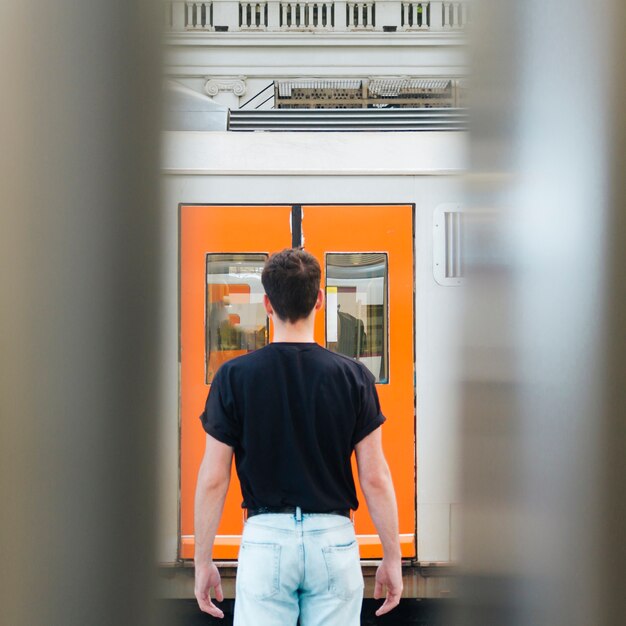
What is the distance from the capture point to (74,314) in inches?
17.2

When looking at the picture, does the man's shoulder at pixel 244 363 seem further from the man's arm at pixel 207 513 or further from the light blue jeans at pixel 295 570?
the light blue jeans at pixel 295 570

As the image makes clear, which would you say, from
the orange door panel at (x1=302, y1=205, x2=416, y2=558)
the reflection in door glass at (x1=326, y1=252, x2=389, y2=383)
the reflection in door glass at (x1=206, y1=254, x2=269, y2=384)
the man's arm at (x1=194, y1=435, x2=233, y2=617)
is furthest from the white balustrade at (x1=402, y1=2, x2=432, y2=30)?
the man's arm at (x1=194, y1=435, x2=233, y2=617)

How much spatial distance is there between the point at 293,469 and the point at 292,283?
1.51 ft

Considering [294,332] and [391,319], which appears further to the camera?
[391,319]

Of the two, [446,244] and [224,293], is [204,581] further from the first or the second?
[446,244]

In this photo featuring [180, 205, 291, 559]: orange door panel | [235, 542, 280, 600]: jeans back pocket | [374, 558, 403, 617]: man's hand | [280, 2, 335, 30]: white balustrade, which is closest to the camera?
[235, 542, 280, 600]: jeans back pocket

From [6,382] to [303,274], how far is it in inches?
50.6

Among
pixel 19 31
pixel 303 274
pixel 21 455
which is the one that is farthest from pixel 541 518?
pixel 303 274

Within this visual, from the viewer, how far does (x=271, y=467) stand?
1479 mm

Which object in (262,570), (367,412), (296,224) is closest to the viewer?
(262,570)

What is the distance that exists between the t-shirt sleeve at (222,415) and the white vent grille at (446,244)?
5.51 ft

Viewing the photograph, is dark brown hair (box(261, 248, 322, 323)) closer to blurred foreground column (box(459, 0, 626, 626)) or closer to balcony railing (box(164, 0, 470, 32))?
blurred foreground column (box(459, 0, 626, 626))

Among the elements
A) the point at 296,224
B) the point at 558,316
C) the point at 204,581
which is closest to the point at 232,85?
the point at 296,224

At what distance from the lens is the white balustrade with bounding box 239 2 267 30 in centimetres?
1173
